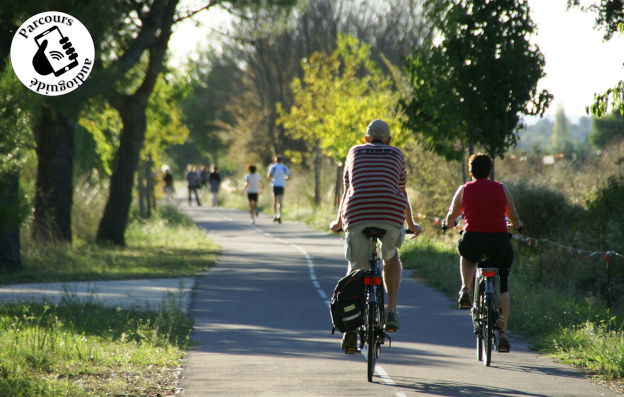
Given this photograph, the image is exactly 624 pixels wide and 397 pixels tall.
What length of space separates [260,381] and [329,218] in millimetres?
19492

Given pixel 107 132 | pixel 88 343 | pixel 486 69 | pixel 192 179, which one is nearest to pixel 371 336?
pixel 88 343

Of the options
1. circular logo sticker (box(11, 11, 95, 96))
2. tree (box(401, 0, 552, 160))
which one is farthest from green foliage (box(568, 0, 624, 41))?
circular logo sticker (box(11, 11, 95, 96))

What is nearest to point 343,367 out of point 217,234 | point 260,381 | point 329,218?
point 260,381

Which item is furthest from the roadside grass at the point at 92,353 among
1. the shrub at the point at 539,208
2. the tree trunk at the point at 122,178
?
the shrub at the point at 539,208

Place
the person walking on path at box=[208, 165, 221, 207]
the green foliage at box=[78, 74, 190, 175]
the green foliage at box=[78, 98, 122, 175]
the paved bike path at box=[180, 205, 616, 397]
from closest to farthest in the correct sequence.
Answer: the paved bike path at box=[180, 205, 616, 397], the green foliage at box=[78, 98, 122, 175], the green foliage at box=[78, 74, 190, 175], the person walking on path at box=[208, 165, 221, 207]

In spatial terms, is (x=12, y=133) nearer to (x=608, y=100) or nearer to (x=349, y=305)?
(x=349, y=305)

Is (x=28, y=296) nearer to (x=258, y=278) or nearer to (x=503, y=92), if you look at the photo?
(x=258, y=278)

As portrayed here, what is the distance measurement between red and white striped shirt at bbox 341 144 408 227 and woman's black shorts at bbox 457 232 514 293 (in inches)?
37.0

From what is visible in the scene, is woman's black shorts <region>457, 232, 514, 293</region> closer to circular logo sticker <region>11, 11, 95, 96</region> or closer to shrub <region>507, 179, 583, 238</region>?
circular logo sticker <region>11, 11, 95, 96</region>

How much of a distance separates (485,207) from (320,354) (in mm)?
2085

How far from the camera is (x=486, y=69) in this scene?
1227 cm

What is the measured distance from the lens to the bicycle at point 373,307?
19.6 feet

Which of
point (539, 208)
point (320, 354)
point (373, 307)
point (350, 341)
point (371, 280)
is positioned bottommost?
point (320, 354)

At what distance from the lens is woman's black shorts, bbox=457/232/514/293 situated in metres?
6.76
